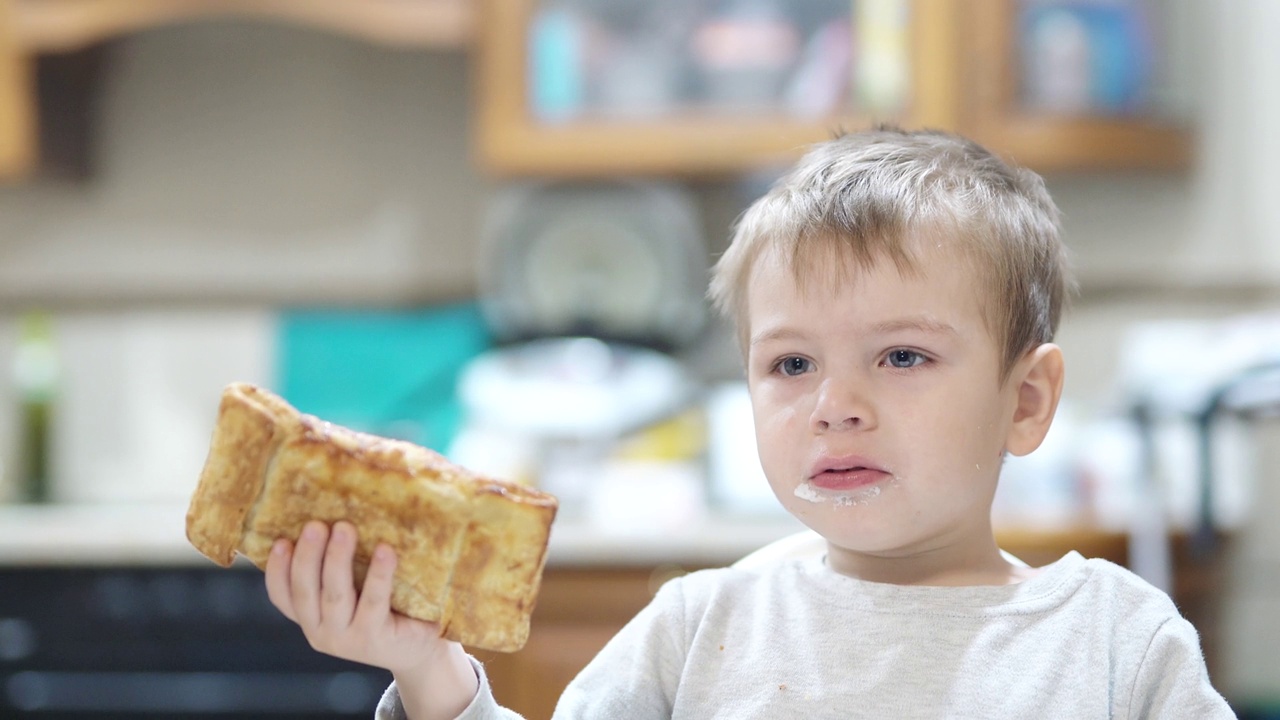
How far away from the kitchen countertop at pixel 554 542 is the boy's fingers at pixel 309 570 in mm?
1371

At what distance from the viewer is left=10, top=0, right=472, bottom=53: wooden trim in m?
2.64

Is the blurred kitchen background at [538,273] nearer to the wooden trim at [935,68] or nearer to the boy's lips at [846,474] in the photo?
the wooden trim at [935,68]

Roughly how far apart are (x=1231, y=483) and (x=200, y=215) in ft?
6.99

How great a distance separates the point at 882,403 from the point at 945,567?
0.15 meters

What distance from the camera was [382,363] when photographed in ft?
9.62

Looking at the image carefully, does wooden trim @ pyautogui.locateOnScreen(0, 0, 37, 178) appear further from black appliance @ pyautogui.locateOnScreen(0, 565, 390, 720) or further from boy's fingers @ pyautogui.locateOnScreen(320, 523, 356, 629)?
boy's fingers @ pyautogui.locateOnScreen(320, 523, 356, 629)

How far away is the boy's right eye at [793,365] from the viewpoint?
100 centimetres

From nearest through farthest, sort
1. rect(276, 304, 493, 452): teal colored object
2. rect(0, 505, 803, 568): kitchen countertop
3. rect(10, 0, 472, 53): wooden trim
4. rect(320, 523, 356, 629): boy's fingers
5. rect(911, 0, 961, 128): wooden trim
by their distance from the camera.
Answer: rect(320, 523, 356, 629): boy's fingers < rect(0, 505, 803, 568): kitchen countertop < rect(911, 0, 961, 128): wooden trim < rect(10, 0, 472, 53): wooden trim < rect(276, 304, 493, 452): teal colored object

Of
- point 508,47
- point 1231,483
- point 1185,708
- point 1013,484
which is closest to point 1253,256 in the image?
point 1231,483

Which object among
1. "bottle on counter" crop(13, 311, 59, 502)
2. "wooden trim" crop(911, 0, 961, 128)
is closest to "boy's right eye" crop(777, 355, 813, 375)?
"wooden trim" crop(911, 0, 961, 128)

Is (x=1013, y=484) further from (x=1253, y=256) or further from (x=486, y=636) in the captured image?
(x=486, y=636)

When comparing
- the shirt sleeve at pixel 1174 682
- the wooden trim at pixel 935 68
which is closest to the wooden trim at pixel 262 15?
the wooden trim at pixel 935 68

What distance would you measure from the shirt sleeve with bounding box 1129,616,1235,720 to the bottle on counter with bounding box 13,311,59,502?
8.19 feet

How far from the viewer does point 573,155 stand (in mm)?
2621
